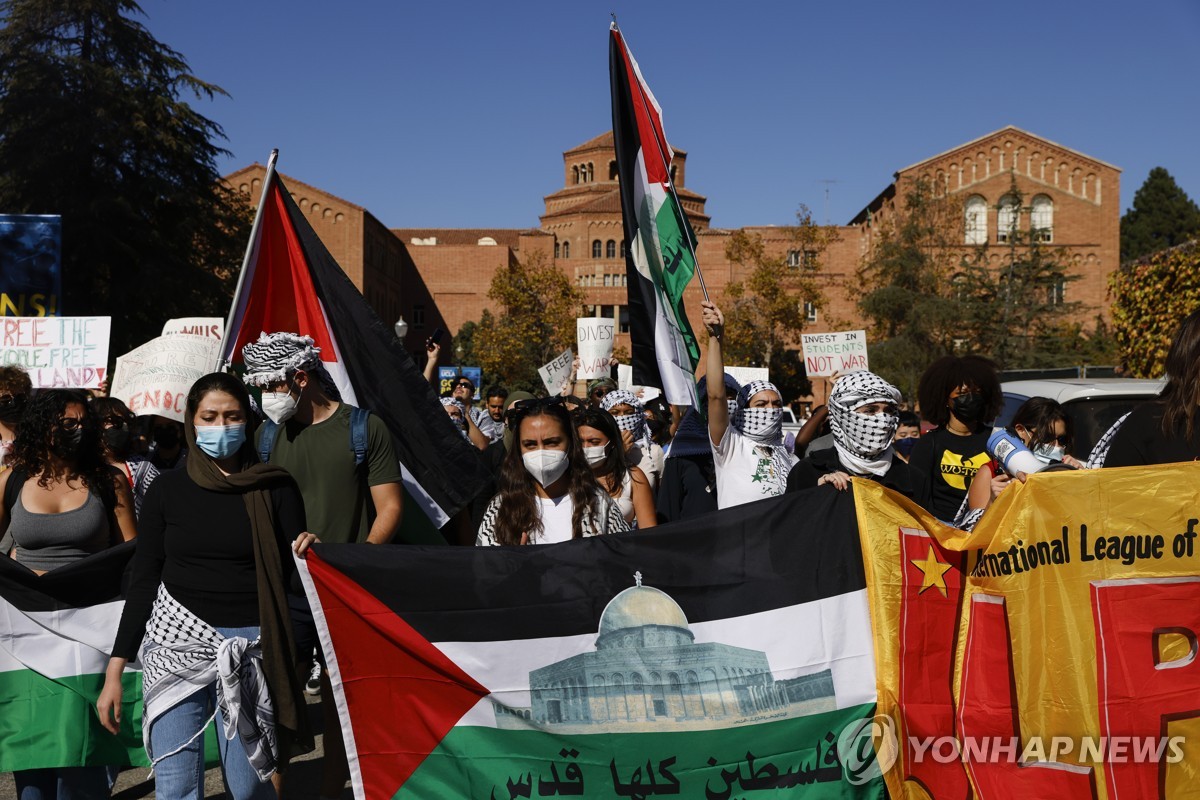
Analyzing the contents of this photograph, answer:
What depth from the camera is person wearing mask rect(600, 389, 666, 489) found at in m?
7.15

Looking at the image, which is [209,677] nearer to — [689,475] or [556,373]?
[689,475]

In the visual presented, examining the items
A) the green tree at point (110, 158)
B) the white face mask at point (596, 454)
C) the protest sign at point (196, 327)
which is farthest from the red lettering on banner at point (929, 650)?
the green tree at point (110, 158)

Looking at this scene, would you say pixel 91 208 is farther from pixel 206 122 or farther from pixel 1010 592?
pixel 1010 592

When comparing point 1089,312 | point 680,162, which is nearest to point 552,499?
point 1089,312

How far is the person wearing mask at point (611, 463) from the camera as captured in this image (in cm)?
540

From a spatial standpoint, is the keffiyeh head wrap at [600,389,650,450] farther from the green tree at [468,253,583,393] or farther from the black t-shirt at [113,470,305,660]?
the green tree at [468,253,583,393]

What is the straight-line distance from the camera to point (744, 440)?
5.59 m

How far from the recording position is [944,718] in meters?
3.94

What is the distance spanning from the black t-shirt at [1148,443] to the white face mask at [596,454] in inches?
86.4

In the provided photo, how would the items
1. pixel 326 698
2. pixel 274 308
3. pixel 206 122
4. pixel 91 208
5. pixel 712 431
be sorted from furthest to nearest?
pixel 206 122 → pixel 91 208 → pixel 274 308 → pixel 712 431 → pixel 326 698

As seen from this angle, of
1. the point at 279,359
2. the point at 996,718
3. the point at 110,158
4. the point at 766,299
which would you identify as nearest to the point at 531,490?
the point at 279,359

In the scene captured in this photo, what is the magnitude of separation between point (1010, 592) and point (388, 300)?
80.0 meters

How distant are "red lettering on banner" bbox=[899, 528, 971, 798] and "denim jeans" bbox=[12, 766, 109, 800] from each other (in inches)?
125

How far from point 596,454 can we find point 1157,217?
290 feet
